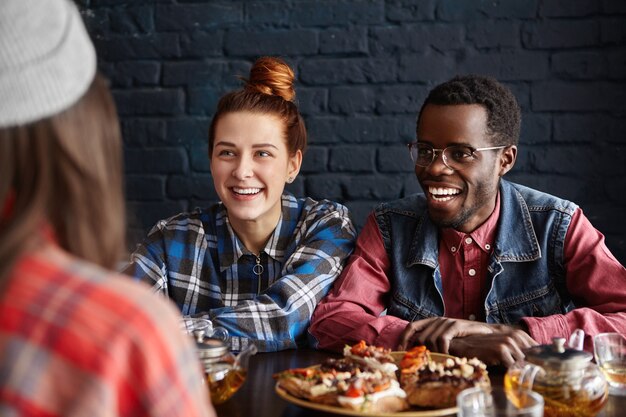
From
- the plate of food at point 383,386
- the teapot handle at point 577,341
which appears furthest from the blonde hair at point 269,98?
the teapot handle at point 577,341

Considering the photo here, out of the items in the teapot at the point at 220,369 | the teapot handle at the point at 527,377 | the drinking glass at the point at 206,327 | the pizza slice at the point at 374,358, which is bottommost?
the drinking glass at the point at 206,327

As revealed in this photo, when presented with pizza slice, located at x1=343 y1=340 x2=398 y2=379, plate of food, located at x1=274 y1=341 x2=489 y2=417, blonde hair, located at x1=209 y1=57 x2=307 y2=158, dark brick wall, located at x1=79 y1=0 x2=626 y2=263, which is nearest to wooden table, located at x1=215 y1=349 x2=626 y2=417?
plate of food, located at x1=274 y1=341 x2=489 y2=417

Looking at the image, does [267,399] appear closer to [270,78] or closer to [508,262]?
[508,262]

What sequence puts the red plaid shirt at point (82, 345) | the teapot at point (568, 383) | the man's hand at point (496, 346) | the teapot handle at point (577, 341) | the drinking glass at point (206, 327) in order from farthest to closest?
the drinking glass at point (206, 327)
the man's hand at point (496, 346)
the teapot handle at point (577, 341)
the teapot at point (568, 383)
the red plaid shirt at point (82, 345)

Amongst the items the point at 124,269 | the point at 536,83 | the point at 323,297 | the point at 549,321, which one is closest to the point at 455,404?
the point at 549,321

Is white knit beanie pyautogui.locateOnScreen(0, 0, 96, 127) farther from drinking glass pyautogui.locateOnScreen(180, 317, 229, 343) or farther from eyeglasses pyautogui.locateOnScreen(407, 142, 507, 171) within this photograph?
eyeglasses pyautogui.locateOnScreen(407, 142, 507, 171)

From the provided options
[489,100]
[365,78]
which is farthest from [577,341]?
[365,78]

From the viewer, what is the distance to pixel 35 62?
2.11ft

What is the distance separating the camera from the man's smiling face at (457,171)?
2.04 m

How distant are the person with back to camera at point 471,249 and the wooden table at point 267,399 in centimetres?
26

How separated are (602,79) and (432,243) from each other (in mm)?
820

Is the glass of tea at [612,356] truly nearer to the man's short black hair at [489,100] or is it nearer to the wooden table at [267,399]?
the wooden table at [267,399]

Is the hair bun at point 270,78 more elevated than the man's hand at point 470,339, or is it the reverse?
the hair bun at point 270,78

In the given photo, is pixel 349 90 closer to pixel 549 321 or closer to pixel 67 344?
pixel 549 321
